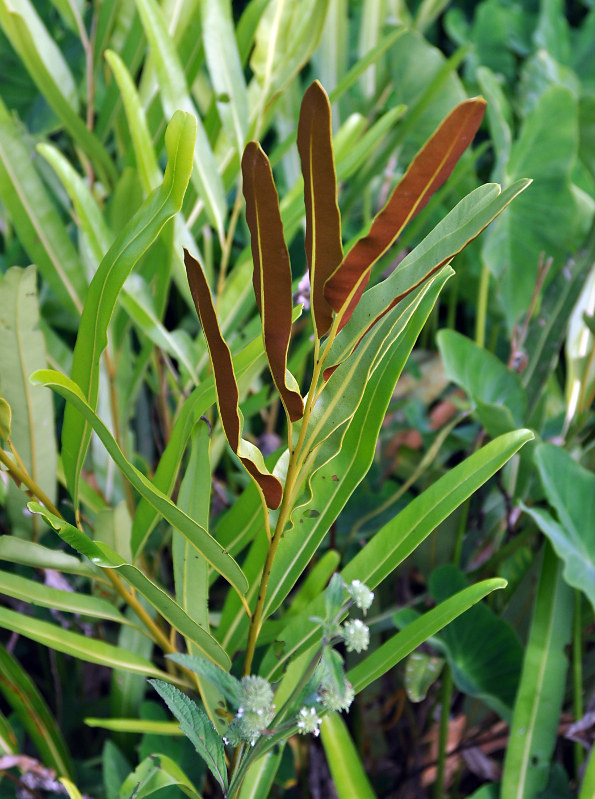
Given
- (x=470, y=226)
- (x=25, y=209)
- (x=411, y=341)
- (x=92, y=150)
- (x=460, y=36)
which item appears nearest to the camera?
(x=470, y=226)

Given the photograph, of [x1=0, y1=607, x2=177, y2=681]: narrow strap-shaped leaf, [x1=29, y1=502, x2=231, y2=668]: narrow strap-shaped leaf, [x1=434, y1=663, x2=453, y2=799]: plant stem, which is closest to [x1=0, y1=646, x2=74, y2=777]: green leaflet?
[x1=0, y1=607, x2=177, y2=681]: narrow strap-shaped leaf

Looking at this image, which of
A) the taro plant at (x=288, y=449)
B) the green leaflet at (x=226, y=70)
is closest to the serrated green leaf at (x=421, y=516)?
the taro plant at (x=288, y=449)

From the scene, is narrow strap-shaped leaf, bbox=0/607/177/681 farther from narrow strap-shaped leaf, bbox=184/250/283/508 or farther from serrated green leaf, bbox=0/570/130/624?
narrow strap-shaped leaf, bbox=184/250/283/508

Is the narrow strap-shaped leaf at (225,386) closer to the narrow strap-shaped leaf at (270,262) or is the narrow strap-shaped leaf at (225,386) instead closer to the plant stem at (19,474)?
the narrow strap-shaped leaf at (270,262)

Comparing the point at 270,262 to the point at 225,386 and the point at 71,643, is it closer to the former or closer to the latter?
the point at 225,386

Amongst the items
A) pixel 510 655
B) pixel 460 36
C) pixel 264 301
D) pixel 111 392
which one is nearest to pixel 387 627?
pixel 510 655

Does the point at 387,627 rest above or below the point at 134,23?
below

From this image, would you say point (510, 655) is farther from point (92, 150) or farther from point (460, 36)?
point (460, 36)
